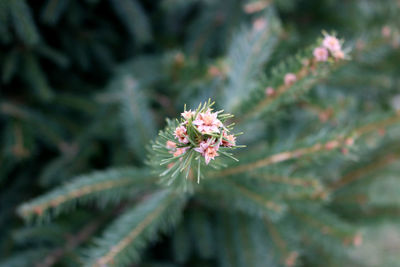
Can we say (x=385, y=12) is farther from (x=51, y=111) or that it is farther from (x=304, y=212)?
(x=51, y=111)

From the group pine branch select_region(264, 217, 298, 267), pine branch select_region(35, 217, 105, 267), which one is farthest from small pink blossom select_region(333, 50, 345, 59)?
pine branch select_region(35, 217, 105, 267)

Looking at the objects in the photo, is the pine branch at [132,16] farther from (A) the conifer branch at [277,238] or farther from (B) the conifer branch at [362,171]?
(B) the conifer branch at [362,171]

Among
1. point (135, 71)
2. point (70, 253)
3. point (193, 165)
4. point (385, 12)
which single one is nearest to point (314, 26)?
point (385, 12)

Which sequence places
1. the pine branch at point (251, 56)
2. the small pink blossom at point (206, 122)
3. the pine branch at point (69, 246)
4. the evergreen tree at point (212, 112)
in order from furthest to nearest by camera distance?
the pine branch at point (69, 246) < the pine branch at point (251, 56) < the evergreen tree at point (212, 112) < the small pink blossom at point (206, 122)

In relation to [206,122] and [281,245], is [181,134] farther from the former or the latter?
[281,245]

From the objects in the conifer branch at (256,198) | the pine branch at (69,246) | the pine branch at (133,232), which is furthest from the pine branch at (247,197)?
the pine branch at (69,246)

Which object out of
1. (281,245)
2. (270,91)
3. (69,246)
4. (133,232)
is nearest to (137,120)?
(133,232)
